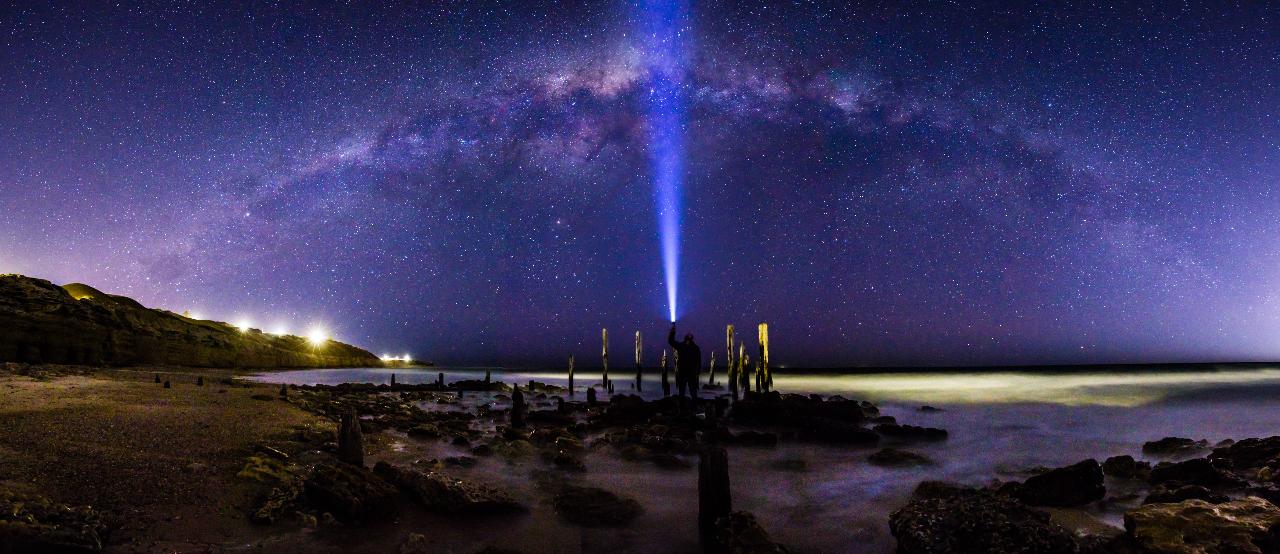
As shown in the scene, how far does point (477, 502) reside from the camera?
301 inches

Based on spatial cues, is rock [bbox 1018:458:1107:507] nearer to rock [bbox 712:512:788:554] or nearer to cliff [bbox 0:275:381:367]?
rock [bbox 712:512:788:554]

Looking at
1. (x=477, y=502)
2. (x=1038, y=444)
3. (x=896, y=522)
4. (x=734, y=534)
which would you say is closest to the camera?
(x=734, y=534)

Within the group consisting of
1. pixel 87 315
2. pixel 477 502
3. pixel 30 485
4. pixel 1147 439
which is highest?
pixel 87 315

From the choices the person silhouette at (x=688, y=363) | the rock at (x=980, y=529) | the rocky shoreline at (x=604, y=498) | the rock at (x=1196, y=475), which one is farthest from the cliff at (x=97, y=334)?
the rock at (x=1196, y=475)

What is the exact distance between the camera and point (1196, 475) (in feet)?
32.5

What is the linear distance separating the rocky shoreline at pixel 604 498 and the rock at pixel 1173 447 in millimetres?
71

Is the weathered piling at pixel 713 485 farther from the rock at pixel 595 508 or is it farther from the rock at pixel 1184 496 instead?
the rock at pixel 1184 496

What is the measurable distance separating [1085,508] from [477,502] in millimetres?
9207

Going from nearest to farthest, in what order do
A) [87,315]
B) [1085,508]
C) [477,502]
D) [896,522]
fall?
[896,522], [477,502], [1085,508], [87,315]

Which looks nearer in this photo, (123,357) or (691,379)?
(691,379)

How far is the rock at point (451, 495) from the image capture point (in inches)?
296

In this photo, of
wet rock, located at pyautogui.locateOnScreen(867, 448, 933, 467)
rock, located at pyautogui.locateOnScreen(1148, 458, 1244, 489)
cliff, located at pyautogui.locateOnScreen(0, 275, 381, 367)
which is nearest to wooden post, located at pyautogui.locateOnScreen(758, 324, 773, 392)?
wet rock, located at pyautogui.locateOnScreen(867, 448, 933, 467)

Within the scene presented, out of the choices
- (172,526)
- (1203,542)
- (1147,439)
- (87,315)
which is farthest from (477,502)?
(87,315)

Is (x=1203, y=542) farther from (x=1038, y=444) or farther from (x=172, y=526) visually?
(x=1038, y=444)
